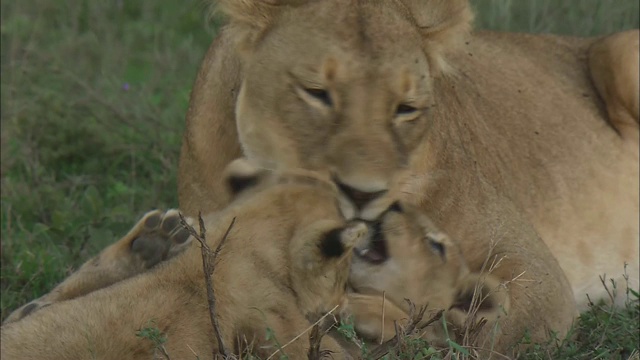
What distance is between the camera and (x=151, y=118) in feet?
20.1

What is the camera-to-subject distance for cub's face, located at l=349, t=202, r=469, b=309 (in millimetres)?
3414

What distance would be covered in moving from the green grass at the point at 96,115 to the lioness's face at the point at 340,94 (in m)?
0.80

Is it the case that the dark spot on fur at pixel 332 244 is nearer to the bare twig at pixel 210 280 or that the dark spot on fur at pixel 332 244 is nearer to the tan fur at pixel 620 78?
the bare twig at pixel 210 280

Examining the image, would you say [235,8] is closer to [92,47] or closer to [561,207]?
[561,207]

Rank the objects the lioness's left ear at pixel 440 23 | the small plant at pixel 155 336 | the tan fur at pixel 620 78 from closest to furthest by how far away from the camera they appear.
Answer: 1. the small plant at pixel 155 336
2. the lioness's left ear at pixel 440 23
3. the tan fur at pixel 620 78

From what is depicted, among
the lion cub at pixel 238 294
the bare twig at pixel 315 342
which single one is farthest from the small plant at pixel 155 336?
the bare twig at pixel 315 342

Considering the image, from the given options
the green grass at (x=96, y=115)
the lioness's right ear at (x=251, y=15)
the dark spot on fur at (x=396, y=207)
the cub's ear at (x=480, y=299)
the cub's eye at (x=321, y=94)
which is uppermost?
the lioness's right ear at (x=251, y=15)

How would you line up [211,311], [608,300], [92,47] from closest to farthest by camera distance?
[211,311], [608,300], [92,47]

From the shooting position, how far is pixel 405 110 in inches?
140

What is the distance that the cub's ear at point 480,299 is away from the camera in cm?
355

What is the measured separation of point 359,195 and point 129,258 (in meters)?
0.90

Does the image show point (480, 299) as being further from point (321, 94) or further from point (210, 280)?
point (210, 280)

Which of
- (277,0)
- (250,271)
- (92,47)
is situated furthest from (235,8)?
(92,47)

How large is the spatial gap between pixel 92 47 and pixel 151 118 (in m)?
1.10
